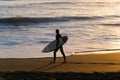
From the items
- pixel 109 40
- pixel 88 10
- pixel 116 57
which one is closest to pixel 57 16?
pixel 88 10

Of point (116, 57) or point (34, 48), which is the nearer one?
point (116, 57)

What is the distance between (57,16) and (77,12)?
4416 mm

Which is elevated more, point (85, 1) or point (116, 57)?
point (85, 1)

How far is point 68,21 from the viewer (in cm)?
3850

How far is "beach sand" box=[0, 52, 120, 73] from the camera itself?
15.0 m

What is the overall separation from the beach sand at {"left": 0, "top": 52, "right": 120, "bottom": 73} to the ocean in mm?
2046

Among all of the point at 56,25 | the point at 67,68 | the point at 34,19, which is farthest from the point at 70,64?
the point at 34,19

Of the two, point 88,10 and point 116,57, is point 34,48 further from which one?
point 88,10

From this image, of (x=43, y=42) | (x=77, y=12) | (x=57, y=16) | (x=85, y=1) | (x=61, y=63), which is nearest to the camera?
(x=61, y=63)
